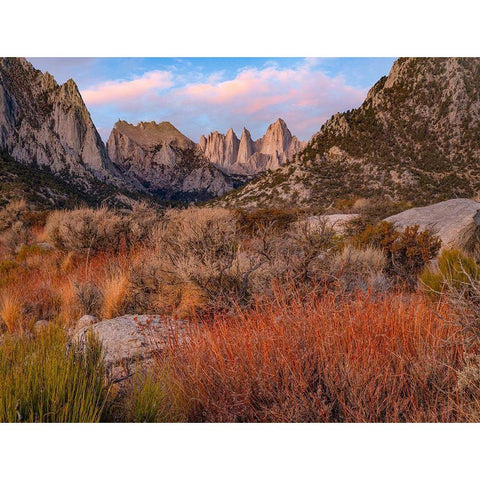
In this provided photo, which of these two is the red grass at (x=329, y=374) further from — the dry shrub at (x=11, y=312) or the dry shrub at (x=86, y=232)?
the dry shrub at (x=86, y=232)

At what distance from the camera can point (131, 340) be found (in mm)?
3756

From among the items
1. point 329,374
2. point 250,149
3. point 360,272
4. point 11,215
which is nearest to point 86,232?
point 360,272

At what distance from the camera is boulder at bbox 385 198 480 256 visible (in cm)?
774

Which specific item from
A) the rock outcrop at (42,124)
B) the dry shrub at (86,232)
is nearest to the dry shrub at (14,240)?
the dry shrub at (86,232)

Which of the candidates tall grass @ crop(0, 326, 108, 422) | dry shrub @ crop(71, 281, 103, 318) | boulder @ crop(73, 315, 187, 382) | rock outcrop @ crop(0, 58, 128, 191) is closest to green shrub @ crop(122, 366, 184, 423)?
tall grass @ crop(0, 326, 108, 422)

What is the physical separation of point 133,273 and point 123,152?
4414 inches

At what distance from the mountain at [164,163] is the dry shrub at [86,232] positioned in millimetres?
79580

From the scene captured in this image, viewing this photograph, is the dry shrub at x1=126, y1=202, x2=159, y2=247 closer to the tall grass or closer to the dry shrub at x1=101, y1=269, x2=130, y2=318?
the dry shrub at x1=101, y1=269, x2=130, y2=318

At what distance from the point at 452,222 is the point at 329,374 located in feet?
24.0

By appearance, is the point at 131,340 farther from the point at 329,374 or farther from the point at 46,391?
the point at 329,374

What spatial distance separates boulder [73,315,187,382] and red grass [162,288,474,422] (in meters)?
0.69

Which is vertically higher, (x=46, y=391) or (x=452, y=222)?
(x=452, y=222)

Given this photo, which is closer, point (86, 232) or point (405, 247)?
point (405, 247)

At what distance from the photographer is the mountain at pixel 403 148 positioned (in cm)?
2970
